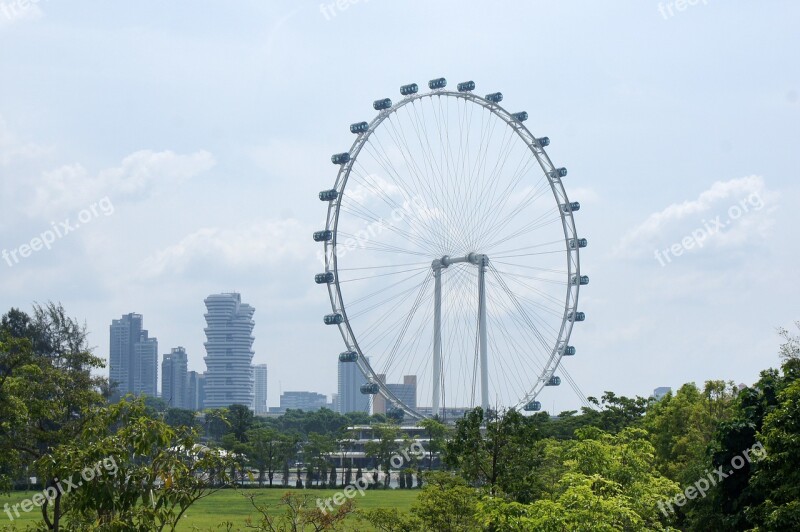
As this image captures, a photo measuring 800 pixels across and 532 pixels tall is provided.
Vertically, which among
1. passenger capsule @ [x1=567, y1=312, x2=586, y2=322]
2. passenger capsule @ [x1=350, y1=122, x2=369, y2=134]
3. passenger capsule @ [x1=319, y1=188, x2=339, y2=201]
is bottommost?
passenger capsule @ [x1=567, y1=312, x2=586, y2=322]

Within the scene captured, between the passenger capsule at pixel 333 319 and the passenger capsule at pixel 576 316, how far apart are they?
70.7 feet

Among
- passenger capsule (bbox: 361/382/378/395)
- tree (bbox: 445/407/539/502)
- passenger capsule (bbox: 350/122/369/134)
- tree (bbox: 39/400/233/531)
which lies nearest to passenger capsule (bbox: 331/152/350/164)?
passenger capsule (bbox: 350/122/369/134)

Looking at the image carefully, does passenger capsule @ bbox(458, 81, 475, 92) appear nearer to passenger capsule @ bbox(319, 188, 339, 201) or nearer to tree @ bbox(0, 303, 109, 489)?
passenger capsule @ bbox(319, 188, 339, 201)

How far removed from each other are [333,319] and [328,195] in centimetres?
790

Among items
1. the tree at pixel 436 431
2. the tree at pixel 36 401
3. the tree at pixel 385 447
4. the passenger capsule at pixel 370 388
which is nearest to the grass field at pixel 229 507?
the tree at pixel 436 431

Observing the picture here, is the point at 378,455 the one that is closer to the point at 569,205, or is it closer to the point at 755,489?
the point at 569,205

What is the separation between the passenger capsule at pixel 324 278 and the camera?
65.6 meters

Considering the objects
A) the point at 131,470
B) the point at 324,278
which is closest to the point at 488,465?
the point at 131,470

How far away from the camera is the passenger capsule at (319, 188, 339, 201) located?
2569 inches

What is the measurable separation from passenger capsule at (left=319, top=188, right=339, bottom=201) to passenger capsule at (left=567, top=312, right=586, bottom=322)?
24.1 metres

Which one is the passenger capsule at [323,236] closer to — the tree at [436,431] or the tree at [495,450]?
the tree at [436,431]

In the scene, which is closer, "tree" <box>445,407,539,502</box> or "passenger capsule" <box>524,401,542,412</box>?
"tree" <box>445,407,539,502</box>

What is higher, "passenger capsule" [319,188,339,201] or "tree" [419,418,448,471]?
"passenger capsule" [319,188,339,201]

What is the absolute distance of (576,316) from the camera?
81062 millimetres
